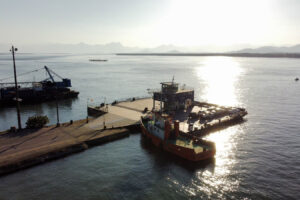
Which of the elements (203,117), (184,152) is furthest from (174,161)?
(203,117)

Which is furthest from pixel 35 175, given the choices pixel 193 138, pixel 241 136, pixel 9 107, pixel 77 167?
pixel 9 107

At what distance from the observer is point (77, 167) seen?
114 ft

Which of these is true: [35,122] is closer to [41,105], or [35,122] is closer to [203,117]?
[203,117]

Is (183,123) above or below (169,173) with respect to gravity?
above

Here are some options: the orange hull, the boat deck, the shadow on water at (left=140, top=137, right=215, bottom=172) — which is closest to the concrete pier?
the shadow on water at (left=140, top=137, right=215, bottom=172)

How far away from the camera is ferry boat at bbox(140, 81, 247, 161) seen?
38406 mm

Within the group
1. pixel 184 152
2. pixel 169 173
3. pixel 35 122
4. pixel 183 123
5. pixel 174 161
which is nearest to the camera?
pixel 169 173

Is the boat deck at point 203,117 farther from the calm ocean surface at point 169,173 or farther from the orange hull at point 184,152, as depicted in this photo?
the orange hull at point 184,152

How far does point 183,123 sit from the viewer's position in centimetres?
5253

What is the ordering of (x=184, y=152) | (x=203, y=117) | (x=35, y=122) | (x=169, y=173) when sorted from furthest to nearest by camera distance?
1. (x=203, y=117)
2. (x=35, y=122)
3. (x=184, y=152)
4. (x=169, y=173)

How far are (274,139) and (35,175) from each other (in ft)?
148

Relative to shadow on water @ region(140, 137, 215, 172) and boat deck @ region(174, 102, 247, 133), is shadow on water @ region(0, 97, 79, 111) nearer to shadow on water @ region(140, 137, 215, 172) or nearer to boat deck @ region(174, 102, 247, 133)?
boat deck @ region(174, 102, 247, 133)

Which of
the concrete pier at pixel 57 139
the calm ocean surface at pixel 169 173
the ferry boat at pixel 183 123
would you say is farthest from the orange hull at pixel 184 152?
the concrete pier at pixel 57 139

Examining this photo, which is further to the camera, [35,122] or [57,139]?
[35,122]
